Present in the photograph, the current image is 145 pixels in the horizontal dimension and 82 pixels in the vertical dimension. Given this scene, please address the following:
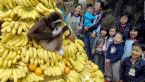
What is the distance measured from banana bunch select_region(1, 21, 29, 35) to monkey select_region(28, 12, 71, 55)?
0.16 meters

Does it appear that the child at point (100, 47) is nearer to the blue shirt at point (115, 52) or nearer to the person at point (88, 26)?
the person at point (88, 26)

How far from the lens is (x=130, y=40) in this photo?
927 cm

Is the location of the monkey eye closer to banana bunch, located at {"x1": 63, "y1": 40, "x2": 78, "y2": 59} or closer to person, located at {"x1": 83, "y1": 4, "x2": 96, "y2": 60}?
banana bunch, located at {"x1": 63, "y1": 40, "x2": 78, "y2": 59}

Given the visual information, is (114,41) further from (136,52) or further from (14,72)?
(14,72)

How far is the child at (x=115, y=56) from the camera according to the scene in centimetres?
908

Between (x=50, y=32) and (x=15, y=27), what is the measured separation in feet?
1.50

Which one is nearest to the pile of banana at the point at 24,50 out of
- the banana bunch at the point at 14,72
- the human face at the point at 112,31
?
the banana bunch at the point at 14,72

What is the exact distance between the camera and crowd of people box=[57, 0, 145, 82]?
8.27m

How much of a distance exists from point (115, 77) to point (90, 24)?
5.75 ft

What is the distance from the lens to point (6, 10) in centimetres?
607

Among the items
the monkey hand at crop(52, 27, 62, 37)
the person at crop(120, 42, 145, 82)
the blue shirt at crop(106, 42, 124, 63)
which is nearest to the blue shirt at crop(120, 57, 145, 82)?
the person at crop(120, 42, 145, 82)

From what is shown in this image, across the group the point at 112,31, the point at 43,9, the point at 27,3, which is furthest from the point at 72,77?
the point at 112,31

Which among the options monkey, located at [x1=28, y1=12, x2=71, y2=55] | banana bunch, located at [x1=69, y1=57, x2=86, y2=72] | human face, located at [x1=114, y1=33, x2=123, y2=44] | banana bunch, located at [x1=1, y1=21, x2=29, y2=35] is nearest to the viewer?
monkey, located at [x1=28, y1=12, x2=71, y2=55]

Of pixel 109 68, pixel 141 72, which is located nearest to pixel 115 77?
pixel 109 68
